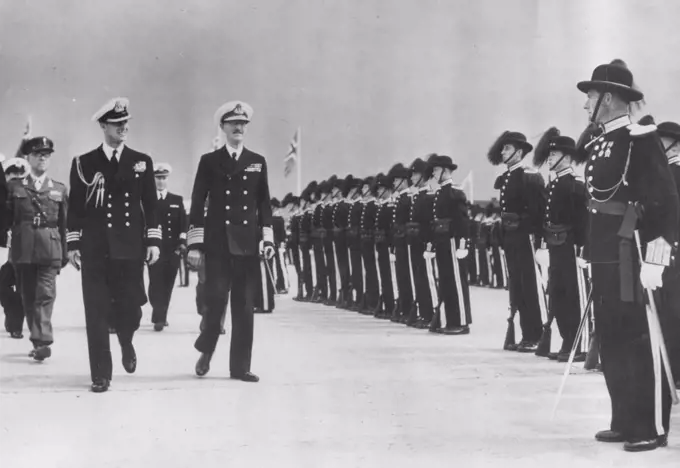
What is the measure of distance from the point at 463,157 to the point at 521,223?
48.1 ft

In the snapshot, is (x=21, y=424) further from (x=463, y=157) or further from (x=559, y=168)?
(x=463, y=157)

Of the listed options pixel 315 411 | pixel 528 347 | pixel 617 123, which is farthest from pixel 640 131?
pixel 528 347

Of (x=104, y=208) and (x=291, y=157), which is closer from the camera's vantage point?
(x=104, y=208)

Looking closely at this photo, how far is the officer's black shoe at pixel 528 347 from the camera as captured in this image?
9211 millimetres

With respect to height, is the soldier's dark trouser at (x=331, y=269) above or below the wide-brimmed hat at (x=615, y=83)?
below

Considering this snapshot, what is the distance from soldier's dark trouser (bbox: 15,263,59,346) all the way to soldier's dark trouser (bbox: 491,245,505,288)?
1326 centimetres

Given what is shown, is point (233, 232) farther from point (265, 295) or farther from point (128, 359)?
point (265, 295)

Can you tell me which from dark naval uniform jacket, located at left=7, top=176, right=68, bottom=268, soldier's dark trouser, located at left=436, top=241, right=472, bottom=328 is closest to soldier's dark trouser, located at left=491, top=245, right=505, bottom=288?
soldier's dark trouser, located at left=436, top=241, right=472, bottom=328

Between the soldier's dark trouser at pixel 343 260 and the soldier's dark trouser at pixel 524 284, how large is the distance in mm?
5982

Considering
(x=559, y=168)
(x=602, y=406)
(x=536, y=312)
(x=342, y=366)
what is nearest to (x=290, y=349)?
(x=342, y=366)

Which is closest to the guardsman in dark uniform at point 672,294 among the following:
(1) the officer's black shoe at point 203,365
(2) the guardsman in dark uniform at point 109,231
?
(1) the officer's black shoe at point 203,365

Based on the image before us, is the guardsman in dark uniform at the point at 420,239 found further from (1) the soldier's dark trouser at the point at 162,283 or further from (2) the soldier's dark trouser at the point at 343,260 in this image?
(2) the soldier's dark trouser at the point at 343,260

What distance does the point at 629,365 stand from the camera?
203 inches

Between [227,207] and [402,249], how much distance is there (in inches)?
A: 205
